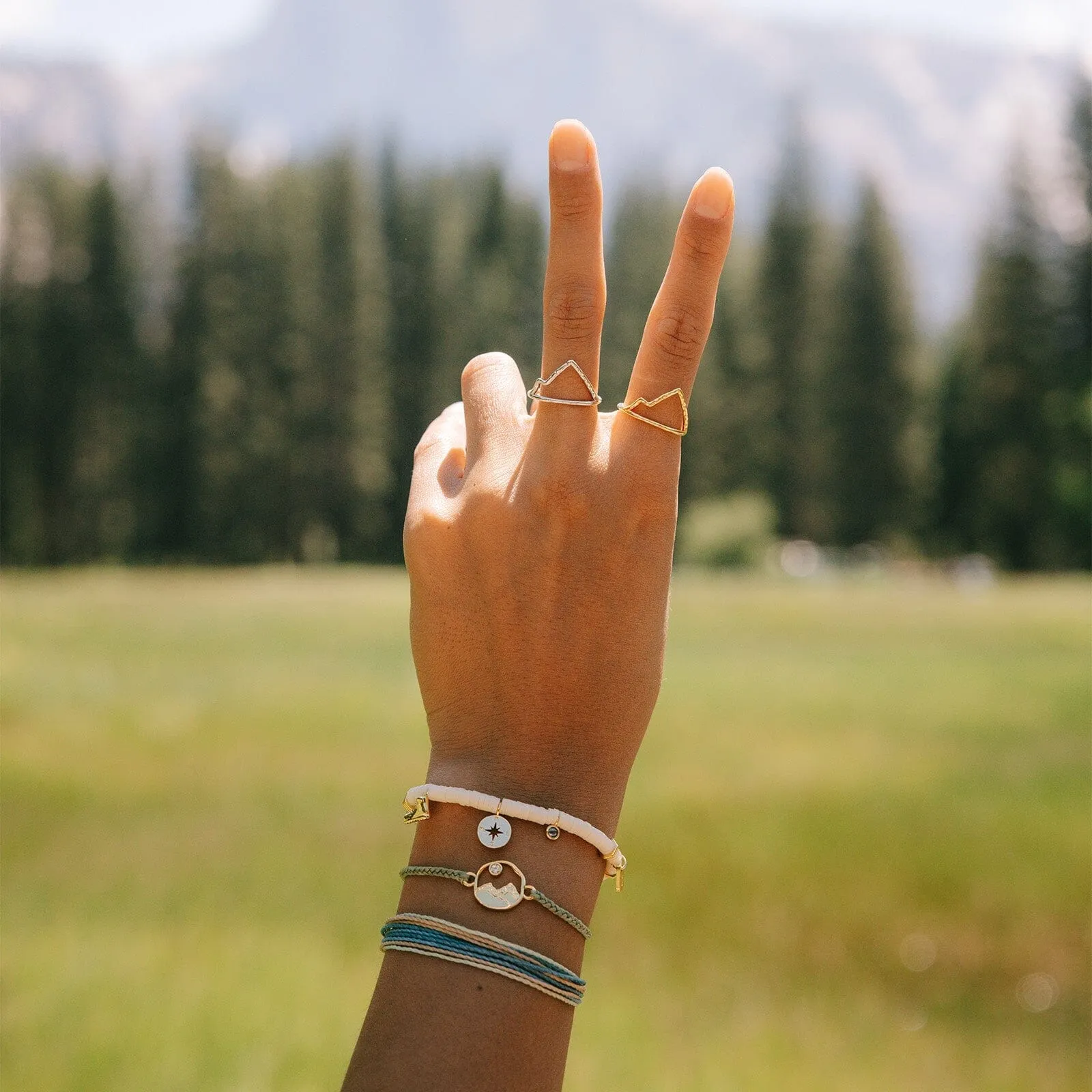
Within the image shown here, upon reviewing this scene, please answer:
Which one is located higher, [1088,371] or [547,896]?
[1088,371]

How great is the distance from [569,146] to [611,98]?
4285cm

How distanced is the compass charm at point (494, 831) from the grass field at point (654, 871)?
2.38 metres

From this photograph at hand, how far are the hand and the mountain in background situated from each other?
637 centimetres

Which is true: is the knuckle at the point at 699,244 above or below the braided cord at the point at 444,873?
above

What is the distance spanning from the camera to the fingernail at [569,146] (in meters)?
0.86

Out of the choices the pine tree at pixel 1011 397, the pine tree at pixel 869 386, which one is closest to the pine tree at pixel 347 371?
the pine tree at pixel 869 386

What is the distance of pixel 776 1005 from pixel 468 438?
10.0 feet

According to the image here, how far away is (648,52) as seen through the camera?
46062 millimetres

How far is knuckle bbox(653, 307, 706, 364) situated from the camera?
89cm

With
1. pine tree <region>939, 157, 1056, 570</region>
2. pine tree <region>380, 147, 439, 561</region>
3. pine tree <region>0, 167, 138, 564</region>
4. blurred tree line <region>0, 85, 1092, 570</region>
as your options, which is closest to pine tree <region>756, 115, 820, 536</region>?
blurred tree line <region>0, 85, 1092, 570</region>

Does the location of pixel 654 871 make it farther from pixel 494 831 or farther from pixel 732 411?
pixel 732 411

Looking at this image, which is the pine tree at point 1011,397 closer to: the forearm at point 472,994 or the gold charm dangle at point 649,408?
the gold charm dangle at point 649,408

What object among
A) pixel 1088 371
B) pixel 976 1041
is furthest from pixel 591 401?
pixel 1088 371

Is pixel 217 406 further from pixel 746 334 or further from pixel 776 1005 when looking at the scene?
pixel 776 1005
